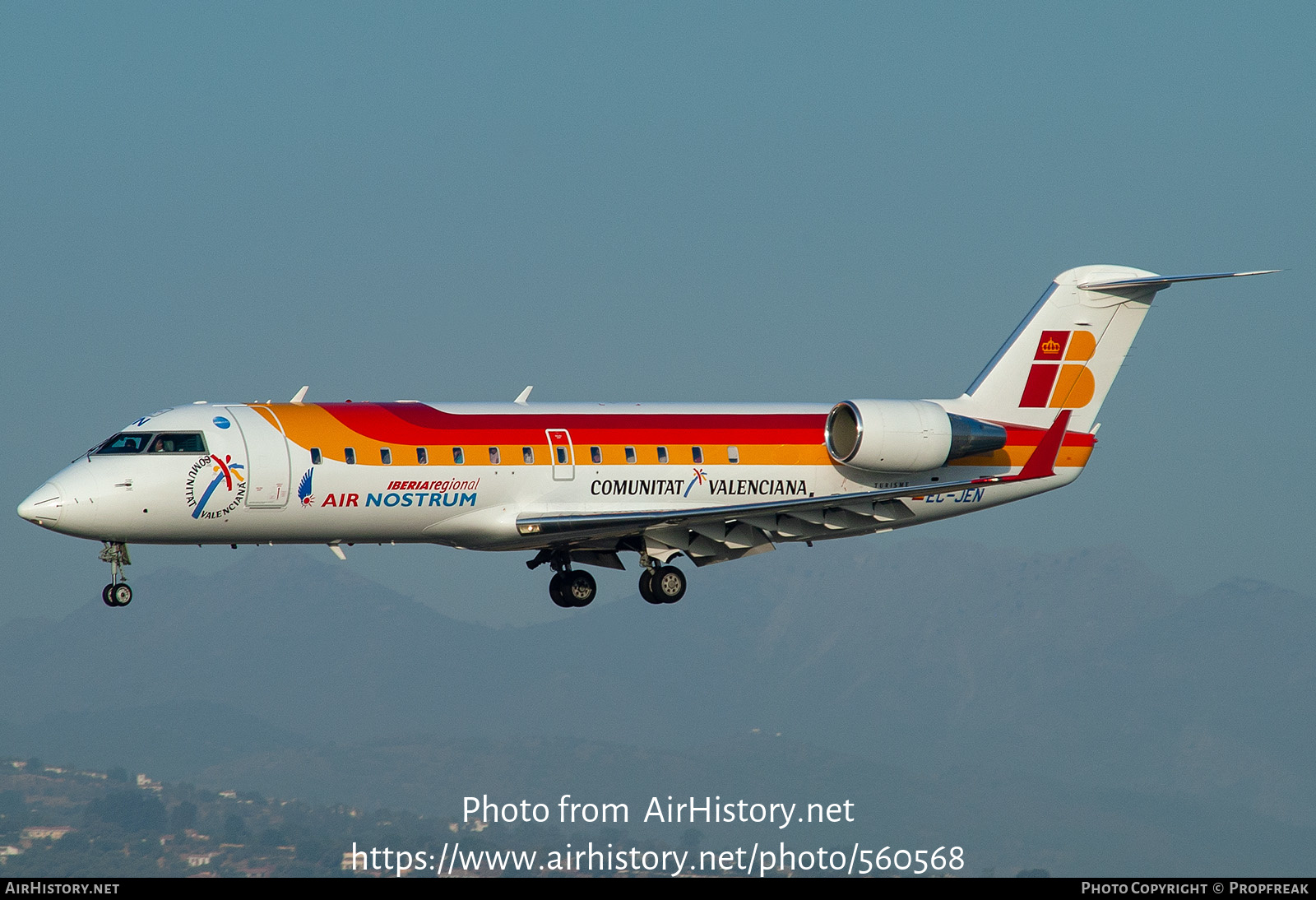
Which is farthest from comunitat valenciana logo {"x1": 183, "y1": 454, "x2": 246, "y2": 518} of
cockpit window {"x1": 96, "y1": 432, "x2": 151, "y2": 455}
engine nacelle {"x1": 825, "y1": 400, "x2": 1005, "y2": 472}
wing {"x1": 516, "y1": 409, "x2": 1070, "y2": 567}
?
engine nacelle {"x1": 825, "y1": 400, "x2": 1005, "y2": 472}

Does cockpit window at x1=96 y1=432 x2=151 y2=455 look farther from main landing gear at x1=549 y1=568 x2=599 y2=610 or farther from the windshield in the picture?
main landing gear at x1=549 y1=568 x2=599 y2=610

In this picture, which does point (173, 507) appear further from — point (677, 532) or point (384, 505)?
point (677, 532)

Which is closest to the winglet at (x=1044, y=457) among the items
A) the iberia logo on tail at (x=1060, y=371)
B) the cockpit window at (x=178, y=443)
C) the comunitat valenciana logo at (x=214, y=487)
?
the iberia logo on tail at (x=1060, y=371)

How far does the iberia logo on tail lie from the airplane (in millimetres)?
48

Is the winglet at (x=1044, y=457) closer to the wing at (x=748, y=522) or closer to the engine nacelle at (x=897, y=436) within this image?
the wing at (x=748, y=522)

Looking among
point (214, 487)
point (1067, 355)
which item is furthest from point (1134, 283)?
point (214, 487)

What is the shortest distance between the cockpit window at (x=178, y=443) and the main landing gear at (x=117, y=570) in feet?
7.61

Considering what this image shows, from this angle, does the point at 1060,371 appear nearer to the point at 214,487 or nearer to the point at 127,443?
the point at 214,487

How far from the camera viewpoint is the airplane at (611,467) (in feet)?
122

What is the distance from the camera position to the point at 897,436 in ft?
135

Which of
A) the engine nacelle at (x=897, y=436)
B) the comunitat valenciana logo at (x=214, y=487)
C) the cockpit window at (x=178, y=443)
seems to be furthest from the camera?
the engine nacelle at (x=897, y=436)

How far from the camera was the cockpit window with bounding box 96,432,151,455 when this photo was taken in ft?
122
